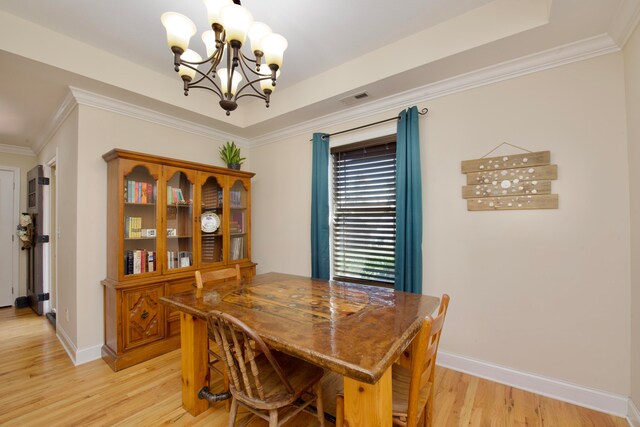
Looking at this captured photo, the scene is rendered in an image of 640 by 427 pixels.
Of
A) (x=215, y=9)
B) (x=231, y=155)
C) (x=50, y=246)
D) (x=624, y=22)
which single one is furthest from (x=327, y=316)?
(x=50, y=246)

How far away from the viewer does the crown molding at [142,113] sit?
2.56 meters

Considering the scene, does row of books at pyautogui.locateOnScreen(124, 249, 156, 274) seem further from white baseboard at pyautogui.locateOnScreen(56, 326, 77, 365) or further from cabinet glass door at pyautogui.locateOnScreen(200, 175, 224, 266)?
white baseboard at pyautogui.locateOnScreen(56, 326, 77, 365)

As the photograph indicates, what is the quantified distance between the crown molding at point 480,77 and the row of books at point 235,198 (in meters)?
1.20

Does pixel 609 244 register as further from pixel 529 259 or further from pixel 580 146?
pixel 580 146

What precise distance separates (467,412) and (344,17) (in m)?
2.95

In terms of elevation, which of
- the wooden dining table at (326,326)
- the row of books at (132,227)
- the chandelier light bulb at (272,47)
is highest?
the chandelier light bulb at (272,47)

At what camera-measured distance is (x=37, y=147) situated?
424cm

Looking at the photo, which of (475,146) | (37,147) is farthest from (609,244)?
(37,147)

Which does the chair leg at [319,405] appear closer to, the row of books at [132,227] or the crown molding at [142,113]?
the row of books at [132,227]

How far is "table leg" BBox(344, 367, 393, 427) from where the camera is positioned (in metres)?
1.10

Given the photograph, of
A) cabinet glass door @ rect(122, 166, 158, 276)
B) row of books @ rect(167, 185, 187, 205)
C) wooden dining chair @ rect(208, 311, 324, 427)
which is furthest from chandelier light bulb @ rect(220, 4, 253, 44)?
row of books @ rect(167, 185, 187, 205)

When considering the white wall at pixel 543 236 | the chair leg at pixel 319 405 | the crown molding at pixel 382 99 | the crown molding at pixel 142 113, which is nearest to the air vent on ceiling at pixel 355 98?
the crown molding at pixel 382 99

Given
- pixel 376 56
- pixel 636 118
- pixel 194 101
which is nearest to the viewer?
pixel 636 118

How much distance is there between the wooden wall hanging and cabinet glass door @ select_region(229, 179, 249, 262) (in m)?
2.56
